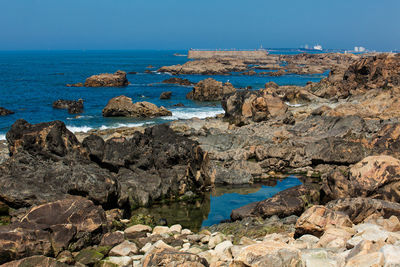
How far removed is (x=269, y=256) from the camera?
9727 millimetres

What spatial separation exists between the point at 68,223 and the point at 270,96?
30.3 meters

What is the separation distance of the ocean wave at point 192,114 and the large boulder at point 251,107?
7799 millimetres

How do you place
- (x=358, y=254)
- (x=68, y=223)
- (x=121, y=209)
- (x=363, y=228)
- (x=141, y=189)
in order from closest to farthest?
(x=358, y=254) < (x=363, y=228) < (x=68, y=223) < (x=121, y=209) < (x=141, y=189)

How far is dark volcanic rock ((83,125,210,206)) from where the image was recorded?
65.5 ft

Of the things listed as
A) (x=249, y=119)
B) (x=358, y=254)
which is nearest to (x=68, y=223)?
(x=358, y=254)

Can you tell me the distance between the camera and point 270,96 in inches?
1603

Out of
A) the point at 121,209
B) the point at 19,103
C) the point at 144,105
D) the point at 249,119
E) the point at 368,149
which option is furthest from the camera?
the point at 19,103

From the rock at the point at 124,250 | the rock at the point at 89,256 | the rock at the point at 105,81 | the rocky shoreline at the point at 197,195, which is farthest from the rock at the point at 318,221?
the rock at the point at 105,81

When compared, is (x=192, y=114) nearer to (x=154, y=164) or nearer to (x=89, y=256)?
(x=154, y=164)

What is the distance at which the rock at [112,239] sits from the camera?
13.7m

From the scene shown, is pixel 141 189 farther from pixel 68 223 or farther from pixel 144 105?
pixel 144 105

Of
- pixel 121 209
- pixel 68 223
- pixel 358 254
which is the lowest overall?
pixel 121 209

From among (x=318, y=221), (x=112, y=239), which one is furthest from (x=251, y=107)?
(x=112, y=239)

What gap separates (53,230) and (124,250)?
231 cm
